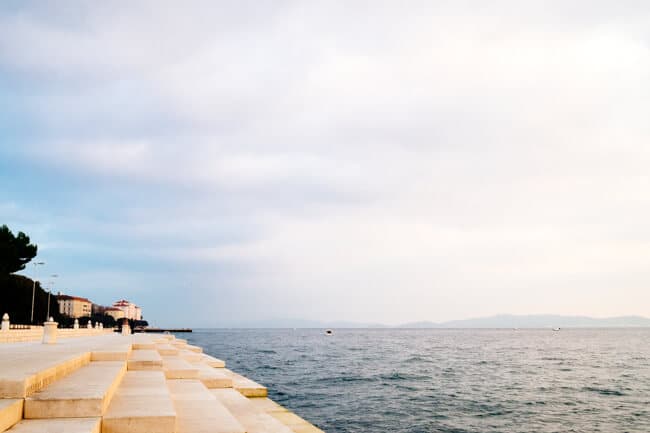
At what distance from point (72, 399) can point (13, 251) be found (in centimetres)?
8531

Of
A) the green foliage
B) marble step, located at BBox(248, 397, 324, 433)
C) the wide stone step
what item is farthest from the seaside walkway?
the green foliage

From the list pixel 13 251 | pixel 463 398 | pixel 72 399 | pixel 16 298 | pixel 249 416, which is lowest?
pixel 463 398

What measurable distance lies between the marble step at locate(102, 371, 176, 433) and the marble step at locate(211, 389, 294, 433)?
170 cm

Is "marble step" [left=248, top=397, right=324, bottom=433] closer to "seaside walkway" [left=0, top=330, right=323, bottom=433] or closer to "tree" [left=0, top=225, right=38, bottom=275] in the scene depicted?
"seaside walkway" [left=0, top=330, right=323, bottom=433]

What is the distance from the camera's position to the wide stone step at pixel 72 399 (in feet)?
19.9

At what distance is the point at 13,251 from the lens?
261 feet

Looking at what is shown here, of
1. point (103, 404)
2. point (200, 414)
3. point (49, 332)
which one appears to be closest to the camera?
point (103, 404)

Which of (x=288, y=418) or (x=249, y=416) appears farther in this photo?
(x=288, y=418)

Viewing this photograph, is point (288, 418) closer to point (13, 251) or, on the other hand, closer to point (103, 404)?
point (103, 404)

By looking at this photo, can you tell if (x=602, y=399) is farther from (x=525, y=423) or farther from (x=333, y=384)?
(x=333, y=384)

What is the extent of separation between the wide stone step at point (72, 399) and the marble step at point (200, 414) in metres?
1.05

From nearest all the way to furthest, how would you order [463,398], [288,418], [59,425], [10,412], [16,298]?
[10,412]
[59,425]
[288,418]
[463,398]
[16,298]

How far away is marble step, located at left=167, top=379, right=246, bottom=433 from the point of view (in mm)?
6844

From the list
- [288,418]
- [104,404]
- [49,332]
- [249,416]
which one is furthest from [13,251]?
[104,404]
